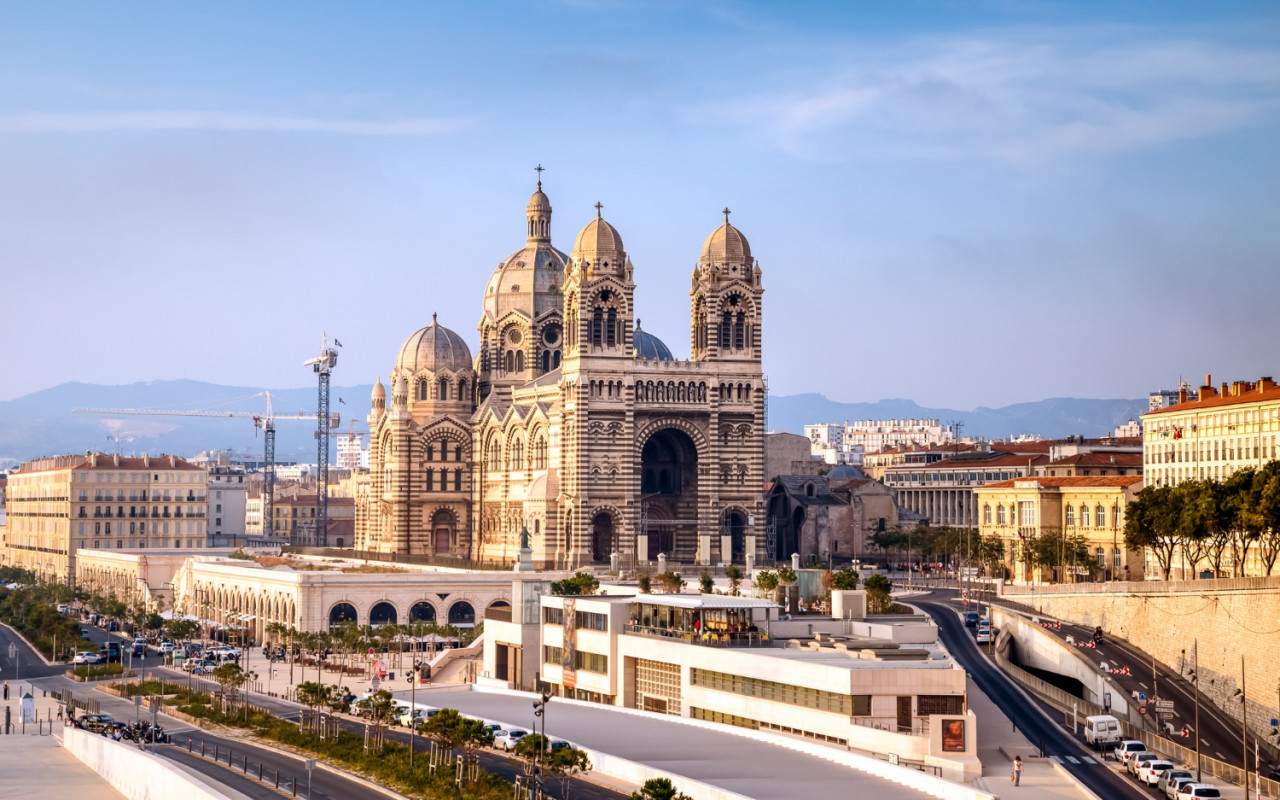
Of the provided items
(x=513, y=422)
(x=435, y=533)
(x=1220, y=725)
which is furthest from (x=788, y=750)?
(x=435, y=533)

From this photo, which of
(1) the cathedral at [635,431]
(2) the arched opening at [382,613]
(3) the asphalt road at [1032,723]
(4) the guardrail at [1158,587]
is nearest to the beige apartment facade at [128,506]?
(1) the cathedral at [635,431]

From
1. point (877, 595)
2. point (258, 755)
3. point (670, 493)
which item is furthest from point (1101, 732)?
point (670, 493)

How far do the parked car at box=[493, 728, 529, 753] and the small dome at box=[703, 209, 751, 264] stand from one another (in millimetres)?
64924

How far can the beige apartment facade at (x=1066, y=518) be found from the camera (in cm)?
13175

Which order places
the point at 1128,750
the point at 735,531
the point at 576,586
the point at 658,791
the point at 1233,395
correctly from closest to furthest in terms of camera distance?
the point at 658,791
the point at 1128,750
the point at 576,586
the point at 1233,395
the point at 735,531

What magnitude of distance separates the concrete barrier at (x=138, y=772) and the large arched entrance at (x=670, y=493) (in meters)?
57.8

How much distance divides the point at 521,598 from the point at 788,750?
28814mm

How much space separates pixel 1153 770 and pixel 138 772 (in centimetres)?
3702

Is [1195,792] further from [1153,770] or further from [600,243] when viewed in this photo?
[600,243]

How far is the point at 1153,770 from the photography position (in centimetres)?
6738

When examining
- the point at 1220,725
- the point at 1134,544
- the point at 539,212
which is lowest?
the point at 1220,725

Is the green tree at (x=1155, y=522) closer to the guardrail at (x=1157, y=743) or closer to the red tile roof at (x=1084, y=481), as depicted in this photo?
the guardrail at (x=1157, y=743)

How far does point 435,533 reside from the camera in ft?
521

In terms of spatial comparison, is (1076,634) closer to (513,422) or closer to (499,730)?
(499,730)
